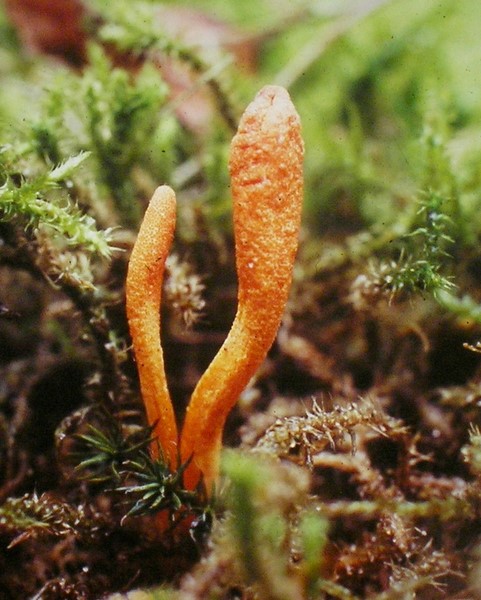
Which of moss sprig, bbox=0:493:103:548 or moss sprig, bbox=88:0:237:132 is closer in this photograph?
moss sprig, bbox=0:493:103:548

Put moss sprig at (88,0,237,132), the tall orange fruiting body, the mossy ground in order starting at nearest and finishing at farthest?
the tall orange fruiting body → the mossy ground → moss sprig at (88,0,237,132)

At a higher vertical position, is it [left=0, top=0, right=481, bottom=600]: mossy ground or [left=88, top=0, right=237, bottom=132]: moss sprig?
[left=88, top=0, right=237, bottom=132]: moss sprig

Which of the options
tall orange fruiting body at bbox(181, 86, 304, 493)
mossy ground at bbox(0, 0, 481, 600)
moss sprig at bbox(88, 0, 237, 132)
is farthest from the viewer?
moss sprig at bbox(88, 0, 237, 132)

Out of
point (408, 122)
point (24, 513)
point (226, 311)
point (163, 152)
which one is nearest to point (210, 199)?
point (163, 152)

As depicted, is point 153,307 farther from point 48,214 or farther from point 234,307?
point 234,307

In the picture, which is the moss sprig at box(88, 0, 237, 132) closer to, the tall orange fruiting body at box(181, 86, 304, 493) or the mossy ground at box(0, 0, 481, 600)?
the mossy ground at box(0, 0, 481, 600)

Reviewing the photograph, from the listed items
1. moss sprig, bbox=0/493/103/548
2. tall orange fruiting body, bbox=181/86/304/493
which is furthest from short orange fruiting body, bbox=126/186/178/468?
moss sprig, bbox=0/493/103/548
